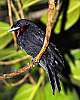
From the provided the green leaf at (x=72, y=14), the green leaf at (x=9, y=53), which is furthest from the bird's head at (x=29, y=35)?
the green leaf at (x=72, y=14)

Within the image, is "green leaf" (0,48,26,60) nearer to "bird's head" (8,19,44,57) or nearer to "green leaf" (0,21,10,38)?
"green leaf" (0,21,10,38)

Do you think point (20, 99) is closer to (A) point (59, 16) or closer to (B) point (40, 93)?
(B) point (40, 93)

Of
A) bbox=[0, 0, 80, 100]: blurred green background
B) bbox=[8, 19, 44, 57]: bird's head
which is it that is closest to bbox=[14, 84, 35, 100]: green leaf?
bbox=[0, 0, 80, 100]: blurred green background

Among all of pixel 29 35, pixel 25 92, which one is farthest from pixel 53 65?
pixel 25 92

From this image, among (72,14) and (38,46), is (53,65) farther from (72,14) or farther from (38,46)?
(72,14)

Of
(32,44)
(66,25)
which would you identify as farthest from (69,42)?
(32,44)

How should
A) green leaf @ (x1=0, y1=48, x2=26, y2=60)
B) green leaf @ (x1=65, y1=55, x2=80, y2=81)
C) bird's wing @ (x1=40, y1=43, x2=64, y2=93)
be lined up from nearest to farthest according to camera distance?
1. bird's wing @ (x1=40, y1=43, x2=64, y2=93)
2. green leaf @ (x1=0, y1=48, x2=26, y2=60)
3. green leaf @ (x1=65, y1=55, x2=80, y2=81)

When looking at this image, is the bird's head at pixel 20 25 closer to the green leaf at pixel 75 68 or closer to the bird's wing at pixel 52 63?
the bird's wing at pixel 52 63

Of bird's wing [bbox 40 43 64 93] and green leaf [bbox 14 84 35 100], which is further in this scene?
green leaf [bbox 14 84 35 100]
